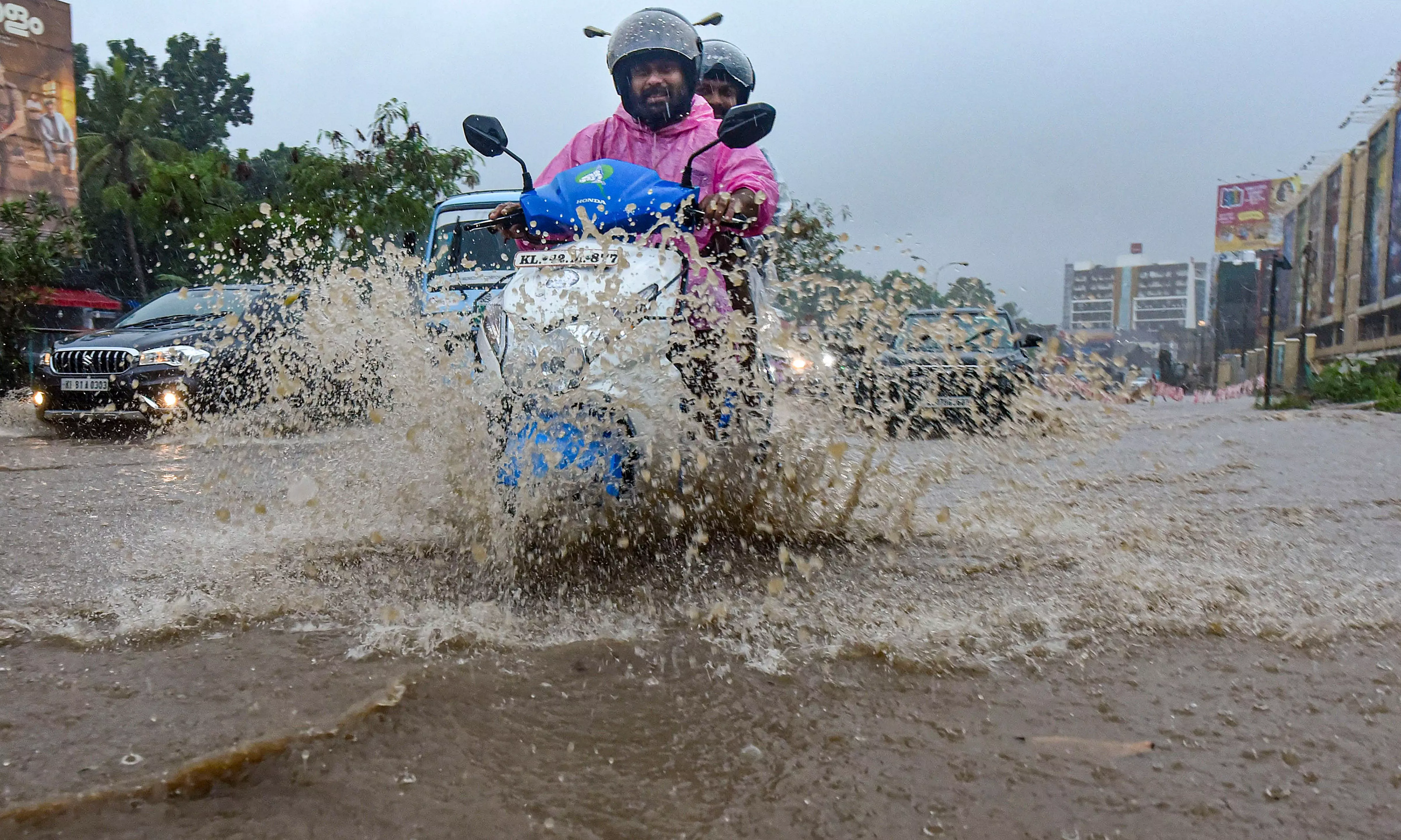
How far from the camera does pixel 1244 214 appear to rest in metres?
94.7

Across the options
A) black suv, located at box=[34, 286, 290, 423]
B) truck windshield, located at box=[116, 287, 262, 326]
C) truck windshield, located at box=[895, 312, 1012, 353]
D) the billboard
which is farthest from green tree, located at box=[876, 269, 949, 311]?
the billboard

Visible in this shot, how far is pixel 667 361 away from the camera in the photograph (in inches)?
126

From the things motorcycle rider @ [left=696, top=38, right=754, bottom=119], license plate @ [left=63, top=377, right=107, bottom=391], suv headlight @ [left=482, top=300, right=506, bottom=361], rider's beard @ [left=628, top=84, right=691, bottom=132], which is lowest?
license plate @ [left=63, top=377, right=107, bottom=391]

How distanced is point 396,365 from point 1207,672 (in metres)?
2.52

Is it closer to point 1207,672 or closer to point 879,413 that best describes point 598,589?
point 879,413

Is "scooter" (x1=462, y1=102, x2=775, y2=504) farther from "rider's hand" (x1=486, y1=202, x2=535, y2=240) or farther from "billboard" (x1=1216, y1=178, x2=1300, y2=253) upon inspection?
"billboard" (x1=1216, y1=178, x2=1300, y2=253)

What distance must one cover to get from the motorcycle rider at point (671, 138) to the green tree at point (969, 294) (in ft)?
2.66

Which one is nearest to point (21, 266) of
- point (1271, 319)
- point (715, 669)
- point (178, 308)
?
point (178, 308)

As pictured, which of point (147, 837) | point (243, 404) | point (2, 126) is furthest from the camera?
point (2, 126)

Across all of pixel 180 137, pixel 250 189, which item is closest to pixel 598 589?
pixel 250 189

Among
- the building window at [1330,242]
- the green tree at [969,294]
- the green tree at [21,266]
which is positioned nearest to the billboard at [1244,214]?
the building window at [1330,242]

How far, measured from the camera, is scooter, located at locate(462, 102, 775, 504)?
2994 mm

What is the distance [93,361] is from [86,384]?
0.21 meters

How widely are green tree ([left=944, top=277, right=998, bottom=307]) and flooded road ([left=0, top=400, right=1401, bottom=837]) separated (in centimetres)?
50
